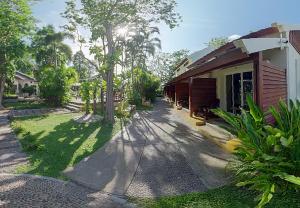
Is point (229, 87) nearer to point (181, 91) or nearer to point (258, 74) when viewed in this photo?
point (258, 74)

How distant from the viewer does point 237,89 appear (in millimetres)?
14227

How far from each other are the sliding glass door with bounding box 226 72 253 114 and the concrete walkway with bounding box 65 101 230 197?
3.37 m

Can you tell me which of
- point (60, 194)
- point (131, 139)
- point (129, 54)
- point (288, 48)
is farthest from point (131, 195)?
point (129, 54)

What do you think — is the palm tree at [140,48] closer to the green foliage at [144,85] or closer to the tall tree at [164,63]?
the green foliage at [144,85]

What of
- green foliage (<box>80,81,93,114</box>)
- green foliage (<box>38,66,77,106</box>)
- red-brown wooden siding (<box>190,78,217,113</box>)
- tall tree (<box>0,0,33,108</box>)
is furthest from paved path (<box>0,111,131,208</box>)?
green foliage (<box>38,66,77,106</box>)

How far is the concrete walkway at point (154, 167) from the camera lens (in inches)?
246

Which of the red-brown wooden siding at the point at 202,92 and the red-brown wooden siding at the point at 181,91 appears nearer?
the red-brown wooden siding at the point at 202,92

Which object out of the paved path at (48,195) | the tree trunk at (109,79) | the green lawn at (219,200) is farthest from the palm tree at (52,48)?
the green lawn at (219,200)

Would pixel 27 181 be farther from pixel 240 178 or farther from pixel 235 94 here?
pixel 235 94

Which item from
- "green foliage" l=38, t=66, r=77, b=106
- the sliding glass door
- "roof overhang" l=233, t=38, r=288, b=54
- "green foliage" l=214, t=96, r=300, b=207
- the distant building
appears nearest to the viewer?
"green foliage" l=214, t=96, r=300, b=207

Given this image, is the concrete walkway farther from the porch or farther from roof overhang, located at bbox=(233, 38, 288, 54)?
roof overhang, located at bbox=(233, 38, 288, 54)

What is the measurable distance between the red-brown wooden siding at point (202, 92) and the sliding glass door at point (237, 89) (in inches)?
39.1

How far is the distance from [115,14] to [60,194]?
10.6 meters

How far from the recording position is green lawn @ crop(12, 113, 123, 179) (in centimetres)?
775
